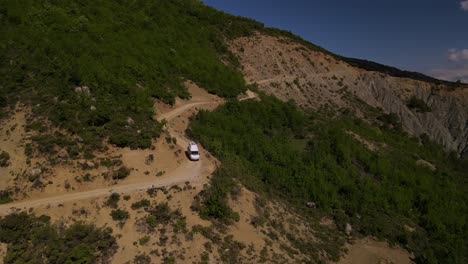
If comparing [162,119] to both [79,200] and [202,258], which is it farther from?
[202,258]

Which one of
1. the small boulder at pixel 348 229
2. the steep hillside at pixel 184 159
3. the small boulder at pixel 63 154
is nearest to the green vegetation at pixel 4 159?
the steep hillside at pixel 184 159

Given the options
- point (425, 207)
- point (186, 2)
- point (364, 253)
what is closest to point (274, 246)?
point (364, 253)

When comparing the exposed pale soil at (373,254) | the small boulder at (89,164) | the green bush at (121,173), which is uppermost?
the small boulder at (89,164)

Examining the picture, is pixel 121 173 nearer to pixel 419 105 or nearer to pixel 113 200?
pixel 113 200

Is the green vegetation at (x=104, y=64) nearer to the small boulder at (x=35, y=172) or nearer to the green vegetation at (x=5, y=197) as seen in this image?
the small boulder at (x=35, y=172)

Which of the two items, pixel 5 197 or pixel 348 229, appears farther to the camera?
pixel 348 229

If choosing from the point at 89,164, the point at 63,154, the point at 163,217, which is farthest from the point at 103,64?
the point at 163,217
